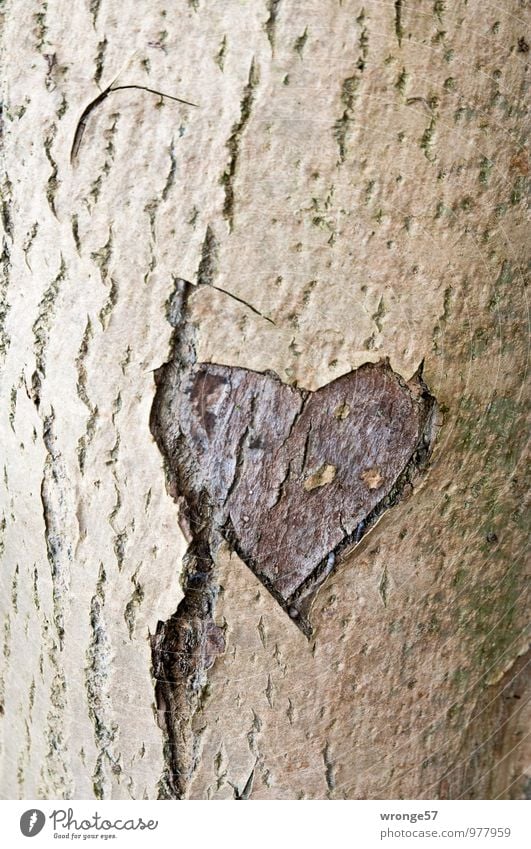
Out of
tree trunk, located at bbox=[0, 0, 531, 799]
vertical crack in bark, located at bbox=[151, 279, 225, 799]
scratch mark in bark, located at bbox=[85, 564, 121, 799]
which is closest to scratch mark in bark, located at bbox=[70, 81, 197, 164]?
A: tree trunk, located at bbox=[0, 0, 531, 799]

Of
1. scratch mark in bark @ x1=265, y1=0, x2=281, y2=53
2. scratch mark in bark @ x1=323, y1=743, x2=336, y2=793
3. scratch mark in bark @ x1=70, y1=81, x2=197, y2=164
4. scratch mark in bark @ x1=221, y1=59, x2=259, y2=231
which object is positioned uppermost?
scratch mark in bark @ x1=265, y1=0, x2=281, y2=53

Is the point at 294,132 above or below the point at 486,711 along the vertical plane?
above

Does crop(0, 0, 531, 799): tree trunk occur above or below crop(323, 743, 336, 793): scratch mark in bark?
above

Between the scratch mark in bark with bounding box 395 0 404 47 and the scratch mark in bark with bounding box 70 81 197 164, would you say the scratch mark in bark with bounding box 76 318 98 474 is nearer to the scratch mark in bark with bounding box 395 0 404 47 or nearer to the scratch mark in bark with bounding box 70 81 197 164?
the scratch mark in bark with bounding box 70 81 197 164

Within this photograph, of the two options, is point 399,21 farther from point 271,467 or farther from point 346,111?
point 271,467

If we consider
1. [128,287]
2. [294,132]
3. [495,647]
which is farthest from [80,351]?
[495,647]

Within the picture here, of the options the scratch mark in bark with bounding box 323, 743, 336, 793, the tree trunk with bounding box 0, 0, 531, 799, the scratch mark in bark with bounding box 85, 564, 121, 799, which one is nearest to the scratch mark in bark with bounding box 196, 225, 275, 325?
the tree trunk with bounding box 0, 0, 531, 799
